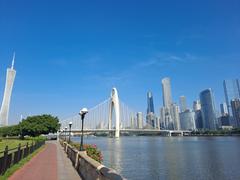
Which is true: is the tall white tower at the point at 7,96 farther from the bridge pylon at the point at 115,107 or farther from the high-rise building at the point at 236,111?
the high-rise building at the point at 236,111

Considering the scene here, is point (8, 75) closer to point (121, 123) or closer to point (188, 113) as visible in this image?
point (121, 123)

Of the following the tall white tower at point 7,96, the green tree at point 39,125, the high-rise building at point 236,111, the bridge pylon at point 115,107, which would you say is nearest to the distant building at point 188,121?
the high-rise building at point 236,111

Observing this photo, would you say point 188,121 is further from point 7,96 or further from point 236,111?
point 7,96

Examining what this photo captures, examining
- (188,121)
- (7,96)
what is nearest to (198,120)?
(188,121)

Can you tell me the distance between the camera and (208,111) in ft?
599

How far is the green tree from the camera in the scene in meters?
52.3

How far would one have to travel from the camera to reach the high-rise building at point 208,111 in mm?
169275

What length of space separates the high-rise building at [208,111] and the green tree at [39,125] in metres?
137

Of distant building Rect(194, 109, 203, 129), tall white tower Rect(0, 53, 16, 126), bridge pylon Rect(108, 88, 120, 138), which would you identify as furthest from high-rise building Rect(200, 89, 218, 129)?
tall white tower Rect(0, 53, 16, 126)

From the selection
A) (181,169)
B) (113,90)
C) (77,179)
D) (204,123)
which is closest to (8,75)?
(113,90)

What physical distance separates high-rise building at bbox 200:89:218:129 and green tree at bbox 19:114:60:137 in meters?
137

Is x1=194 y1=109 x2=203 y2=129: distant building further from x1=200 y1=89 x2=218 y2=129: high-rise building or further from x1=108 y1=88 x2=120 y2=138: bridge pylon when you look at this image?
x1=108 y1=88 x2=120 y2=138: bridge pylon

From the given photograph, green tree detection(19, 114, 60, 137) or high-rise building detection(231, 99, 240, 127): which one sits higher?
high-rise building detection(231, 99, 240, 127)

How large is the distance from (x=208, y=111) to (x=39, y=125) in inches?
6128
